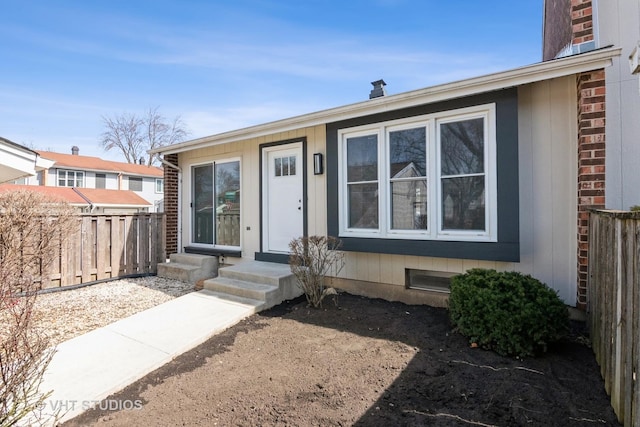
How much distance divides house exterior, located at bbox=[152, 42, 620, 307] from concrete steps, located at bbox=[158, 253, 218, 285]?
1.01m

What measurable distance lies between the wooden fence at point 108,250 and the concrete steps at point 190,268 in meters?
0.50

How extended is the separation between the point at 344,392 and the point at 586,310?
275 centimetres

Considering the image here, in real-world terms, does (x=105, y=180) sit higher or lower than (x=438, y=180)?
higher

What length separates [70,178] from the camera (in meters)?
23.9

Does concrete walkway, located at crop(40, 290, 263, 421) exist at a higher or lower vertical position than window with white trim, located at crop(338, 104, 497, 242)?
lower

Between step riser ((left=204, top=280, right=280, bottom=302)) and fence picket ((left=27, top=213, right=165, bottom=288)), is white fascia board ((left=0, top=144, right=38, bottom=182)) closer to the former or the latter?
fence picket ((left=27, top=213, right=165, bottom=288))

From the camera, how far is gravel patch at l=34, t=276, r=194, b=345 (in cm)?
429

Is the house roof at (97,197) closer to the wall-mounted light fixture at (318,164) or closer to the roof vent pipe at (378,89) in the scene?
the wall-mounted light fixture at (318,164)

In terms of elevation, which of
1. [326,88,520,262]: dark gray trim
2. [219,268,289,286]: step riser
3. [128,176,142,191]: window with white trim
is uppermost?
[128,176,142,191]: window with white trim

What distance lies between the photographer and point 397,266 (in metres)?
5.02

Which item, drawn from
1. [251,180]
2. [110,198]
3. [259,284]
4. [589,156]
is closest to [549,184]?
[589,156]

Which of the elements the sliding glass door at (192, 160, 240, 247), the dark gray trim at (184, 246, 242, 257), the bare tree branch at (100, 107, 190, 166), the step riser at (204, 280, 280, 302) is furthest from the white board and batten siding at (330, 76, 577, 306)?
the bare tree branch at (100, 107, 190, 166)

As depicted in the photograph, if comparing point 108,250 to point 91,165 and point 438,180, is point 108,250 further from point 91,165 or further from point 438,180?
point 91,165

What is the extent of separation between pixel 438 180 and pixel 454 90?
1115 millimetres
